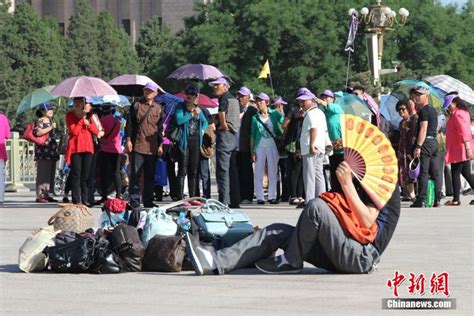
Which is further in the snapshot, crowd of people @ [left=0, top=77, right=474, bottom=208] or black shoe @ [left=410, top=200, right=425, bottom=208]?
black shoe @ [left=410, top=200, right=425, bottom=208]

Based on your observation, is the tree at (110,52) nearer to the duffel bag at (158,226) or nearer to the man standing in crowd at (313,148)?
the man standing in crowd at (313,148)

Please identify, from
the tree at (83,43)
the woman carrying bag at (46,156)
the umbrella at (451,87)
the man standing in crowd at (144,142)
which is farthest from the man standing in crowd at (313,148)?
the tree at (83,43)

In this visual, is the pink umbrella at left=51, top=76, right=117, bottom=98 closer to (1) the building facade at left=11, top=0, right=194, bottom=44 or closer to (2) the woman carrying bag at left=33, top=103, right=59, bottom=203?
(2) the woman carrying bag at left=33, top=103, right=59, bottom=203

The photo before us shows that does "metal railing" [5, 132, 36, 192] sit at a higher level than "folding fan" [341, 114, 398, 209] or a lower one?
lower

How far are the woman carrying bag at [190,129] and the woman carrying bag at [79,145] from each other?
1403 mm

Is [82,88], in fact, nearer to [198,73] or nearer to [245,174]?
[245,174]

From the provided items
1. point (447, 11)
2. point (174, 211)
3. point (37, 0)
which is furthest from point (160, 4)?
point (174, 211)

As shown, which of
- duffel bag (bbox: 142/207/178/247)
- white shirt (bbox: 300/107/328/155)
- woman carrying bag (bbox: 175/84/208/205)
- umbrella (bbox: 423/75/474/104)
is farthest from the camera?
umbrella (bbox: 423/75/474/104)

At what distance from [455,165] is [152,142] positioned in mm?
4851

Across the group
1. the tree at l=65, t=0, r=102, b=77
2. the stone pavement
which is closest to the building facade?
the tree at l=65, t=0, r=102, b=77

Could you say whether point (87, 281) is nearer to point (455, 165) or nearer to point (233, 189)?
point (233, 189)

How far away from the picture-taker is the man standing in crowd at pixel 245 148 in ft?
73.3

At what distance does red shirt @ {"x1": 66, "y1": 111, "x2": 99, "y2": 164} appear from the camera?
2072 cm

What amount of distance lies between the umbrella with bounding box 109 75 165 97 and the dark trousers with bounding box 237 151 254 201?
149 inches
